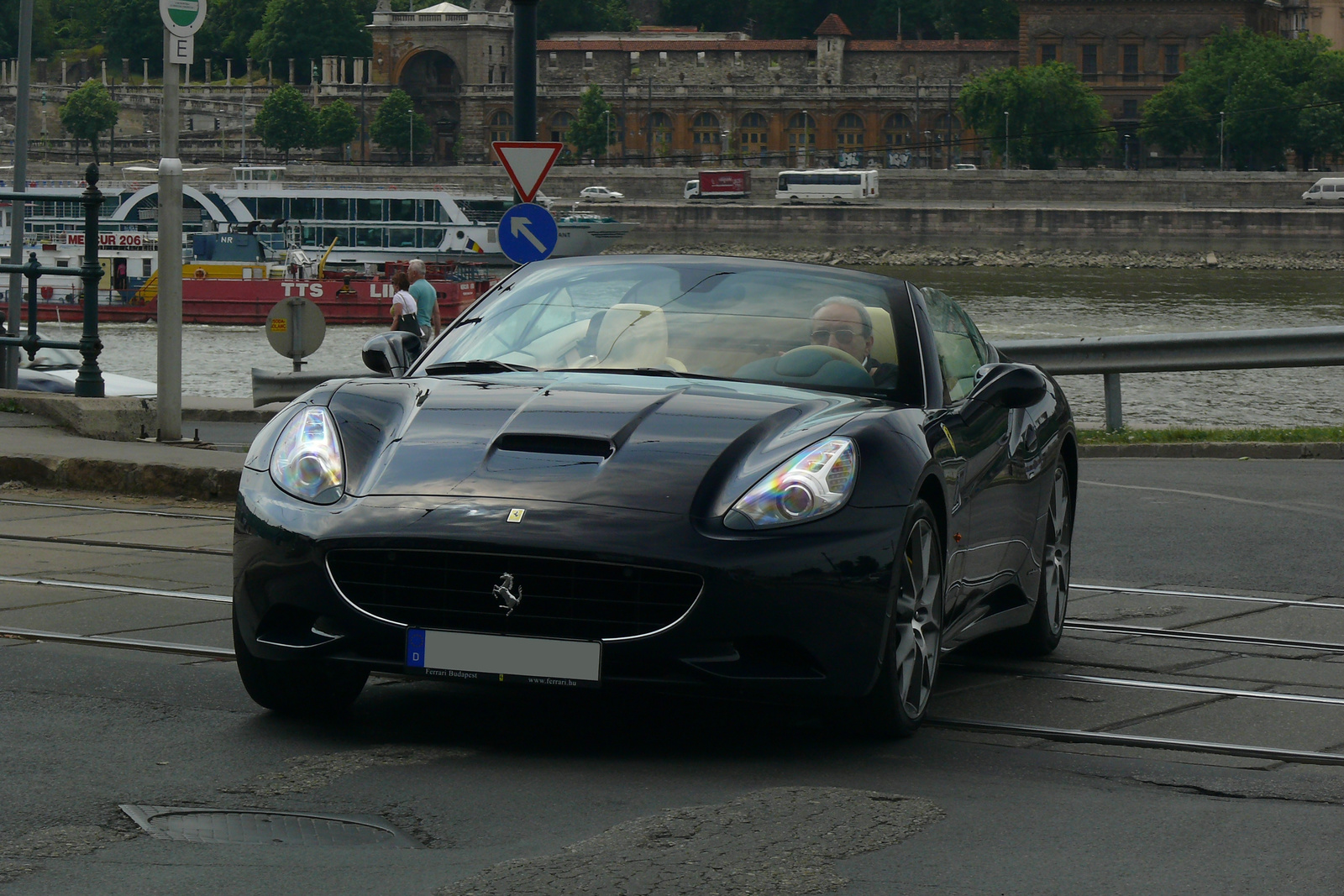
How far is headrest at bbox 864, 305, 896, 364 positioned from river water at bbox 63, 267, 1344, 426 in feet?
63.9

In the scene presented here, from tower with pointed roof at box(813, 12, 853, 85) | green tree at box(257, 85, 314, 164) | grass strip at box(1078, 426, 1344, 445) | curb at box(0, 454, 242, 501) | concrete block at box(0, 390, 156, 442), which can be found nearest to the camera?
curb at box(0, 454, 242, 501)

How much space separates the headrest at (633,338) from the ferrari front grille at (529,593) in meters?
1.10

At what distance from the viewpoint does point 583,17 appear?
540 feet

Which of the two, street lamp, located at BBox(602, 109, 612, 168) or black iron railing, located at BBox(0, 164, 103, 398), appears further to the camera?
street lamp, located at BBox(602, 109, 612, 168)

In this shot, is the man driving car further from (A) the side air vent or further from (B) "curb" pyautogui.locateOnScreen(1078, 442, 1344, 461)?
(B) "curb" pyautogui.locateOnScreen(1078, 442, 1344, 461)

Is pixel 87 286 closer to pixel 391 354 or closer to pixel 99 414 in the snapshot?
pixel 99 414

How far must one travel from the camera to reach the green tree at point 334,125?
138625 mm

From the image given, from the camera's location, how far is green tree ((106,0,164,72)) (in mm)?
173875

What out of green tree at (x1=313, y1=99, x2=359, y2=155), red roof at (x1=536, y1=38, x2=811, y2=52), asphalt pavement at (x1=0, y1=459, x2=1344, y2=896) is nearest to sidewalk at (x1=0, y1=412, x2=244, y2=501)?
asphalt pavement at (x1=0, y1=459, x2=1344, y2=896)

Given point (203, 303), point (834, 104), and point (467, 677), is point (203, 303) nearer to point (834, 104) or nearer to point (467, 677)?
point (467, 677)

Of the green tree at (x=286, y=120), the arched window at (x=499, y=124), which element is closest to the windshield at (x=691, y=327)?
the green tree at (x=286, y=120)

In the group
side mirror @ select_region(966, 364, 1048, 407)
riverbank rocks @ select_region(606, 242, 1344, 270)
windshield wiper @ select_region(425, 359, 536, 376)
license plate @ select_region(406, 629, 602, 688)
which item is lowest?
license plate @ select_region(406, 629, 602, 688)

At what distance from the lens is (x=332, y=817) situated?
12.5ft

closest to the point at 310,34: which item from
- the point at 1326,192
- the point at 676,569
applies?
the point at 1326,192
